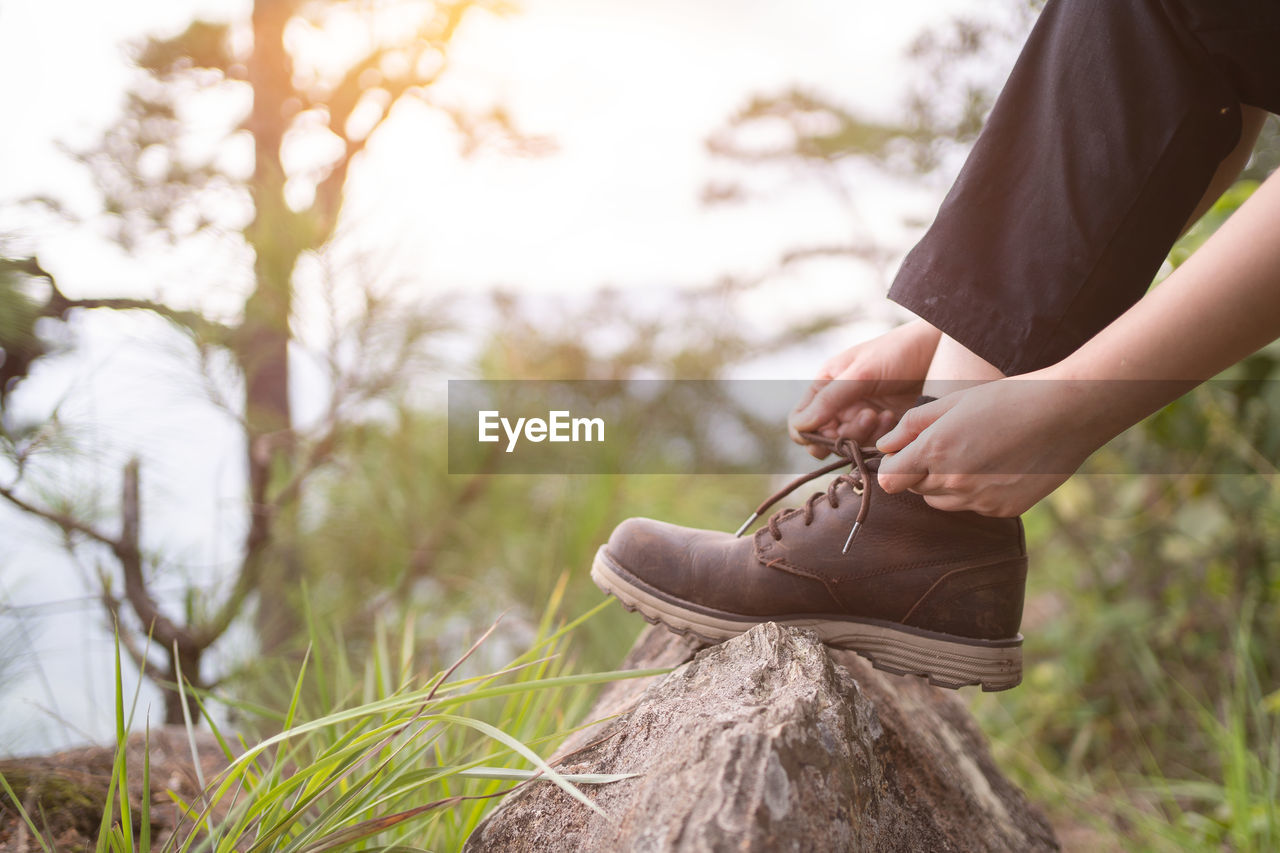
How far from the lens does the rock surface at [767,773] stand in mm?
467

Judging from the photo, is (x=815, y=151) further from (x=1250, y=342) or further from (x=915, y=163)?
(x=1250, y=342)

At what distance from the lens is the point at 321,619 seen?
1251 mm

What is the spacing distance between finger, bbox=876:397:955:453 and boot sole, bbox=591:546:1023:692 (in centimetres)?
19

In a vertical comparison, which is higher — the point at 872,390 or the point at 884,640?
the point at 872,390

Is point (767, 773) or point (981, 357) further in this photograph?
point (981, 357)

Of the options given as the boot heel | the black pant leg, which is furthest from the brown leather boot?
the black pant leg

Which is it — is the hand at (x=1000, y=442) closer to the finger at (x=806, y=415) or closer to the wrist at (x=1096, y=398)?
the wrist at (x=1096, y=398)

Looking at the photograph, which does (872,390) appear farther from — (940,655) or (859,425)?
(940,655)

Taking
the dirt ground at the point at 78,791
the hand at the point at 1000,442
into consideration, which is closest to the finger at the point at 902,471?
the hand at the point at 1000,442

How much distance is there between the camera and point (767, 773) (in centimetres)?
47

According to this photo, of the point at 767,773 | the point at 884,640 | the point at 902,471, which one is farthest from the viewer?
the point at 884,640

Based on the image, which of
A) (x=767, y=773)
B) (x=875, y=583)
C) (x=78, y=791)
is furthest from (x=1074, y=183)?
(x=78, y=791)

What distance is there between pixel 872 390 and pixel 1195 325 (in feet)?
1.04

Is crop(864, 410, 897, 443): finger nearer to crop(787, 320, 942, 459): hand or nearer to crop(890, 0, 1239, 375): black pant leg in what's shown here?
crop(787, 320, 942, 459): hand
